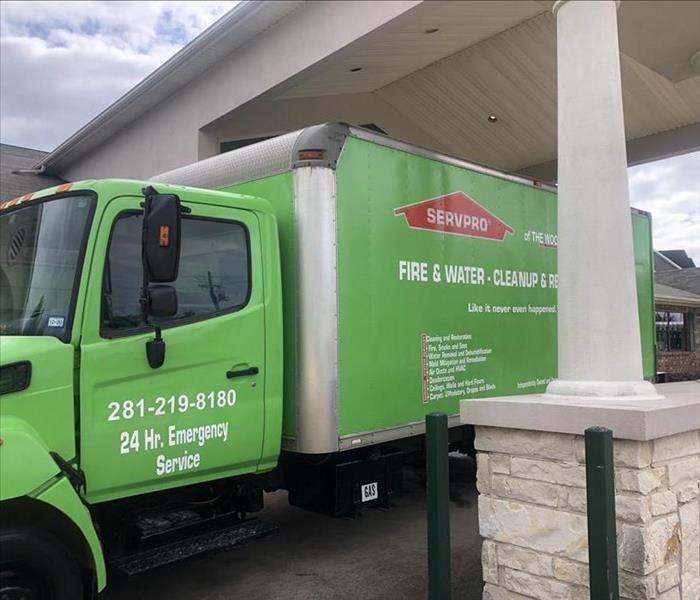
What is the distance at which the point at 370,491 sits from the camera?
5211 millimetres

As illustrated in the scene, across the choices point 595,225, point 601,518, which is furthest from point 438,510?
point 595,225

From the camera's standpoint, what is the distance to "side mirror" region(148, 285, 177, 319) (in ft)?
12.1

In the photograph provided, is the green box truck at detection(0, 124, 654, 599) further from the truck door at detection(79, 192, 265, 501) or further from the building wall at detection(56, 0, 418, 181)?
the building wall at detection(56, 0, 418, 181)

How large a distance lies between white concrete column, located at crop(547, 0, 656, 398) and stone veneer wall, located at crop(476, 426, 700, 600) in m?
0.49

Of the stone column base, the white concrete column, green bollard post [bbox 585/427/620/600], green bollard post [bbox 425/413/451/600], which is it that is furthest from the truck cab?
green bollard post [bbox 585/427/620/600]

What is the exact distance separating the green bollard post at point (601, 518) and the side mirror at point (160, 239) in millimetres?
2261

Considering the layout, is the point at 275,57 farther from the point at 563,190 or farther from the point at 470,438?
the point at 563,190

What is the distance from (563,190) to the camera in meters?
4.14

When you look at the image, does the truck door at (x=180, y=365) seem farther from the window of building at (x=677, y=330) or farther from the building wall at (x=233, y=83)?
the window of building at (x=677, y=330)

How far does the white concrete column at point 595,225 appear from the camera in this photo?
393cm

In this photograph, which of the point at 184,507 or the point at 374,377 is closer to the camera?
the point at 184,507

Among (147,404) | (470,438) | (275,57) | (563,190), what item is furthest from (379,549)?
(275,57)

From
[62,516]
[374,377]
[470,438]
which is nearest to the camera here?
[62,516]

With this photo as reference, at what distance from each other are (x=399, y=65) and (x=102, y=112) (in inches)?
292
